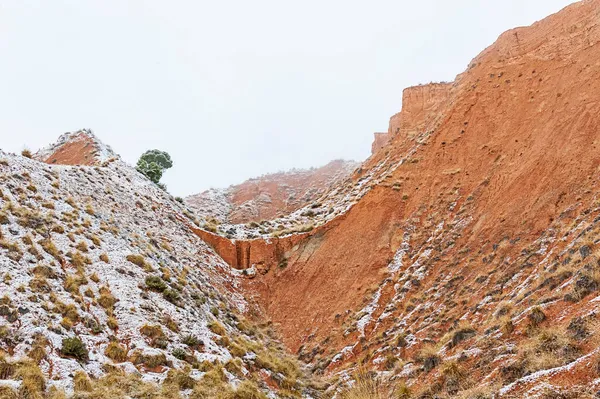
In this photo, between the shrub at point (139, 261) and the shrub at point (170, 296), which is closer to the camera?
the shrub at point (170, 296)

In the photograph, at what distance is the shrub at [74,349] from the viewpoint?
12.2m

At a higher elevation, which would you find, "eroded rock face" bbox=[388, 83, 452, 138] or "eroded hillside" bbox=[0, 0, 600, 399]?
"eroded rock face" bbox=[388, 83, 452, 138]

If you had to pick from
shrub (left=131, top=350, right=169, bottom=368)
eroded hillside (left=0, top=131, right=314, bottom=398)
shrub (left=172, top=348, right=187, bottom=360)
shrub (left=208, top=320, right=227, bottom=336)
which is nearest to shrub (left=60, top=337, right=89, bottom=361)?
eroded hillside (left=0, top=131, right=314, bottom=398)

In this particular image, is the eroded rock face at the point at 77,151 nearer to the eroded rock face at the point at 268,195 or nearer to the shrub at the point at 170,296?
the eroded rock face at the point at 268,195

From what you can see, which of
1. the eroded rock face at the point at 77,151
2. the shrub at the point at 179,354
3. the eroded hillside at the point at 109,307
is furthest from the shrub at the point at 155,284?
the eroded rock face at the point at 77,151

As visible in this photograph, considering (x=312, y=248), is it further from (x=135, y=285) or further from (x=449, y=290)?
(x=135, y=285)

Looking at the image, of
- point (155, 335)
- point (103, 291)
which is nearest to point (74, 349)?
point (155, 335)

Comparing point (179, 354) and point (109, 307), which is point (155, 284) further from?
point (179, 354)

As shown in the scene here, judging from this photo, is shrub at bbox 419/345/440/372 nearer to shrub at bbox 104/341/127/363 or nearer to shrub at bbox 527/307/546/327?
shrub at bbox 527/307/546/327

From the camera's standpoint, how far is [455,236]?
21.8 metres

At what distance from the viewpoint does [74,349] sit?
12.4 metres

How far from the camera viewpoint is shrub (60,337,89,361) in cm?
1224

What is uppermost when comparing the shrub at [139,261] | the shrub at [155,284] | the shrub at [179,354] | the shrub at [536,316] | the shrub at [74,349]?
the shrub at [139,261]

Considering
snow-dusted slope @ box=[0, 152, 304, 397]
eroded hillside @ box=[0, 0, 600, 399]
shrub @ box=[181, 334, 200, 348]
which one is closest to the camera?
eroded hillside @ box=[0, 0, 600, 399]
